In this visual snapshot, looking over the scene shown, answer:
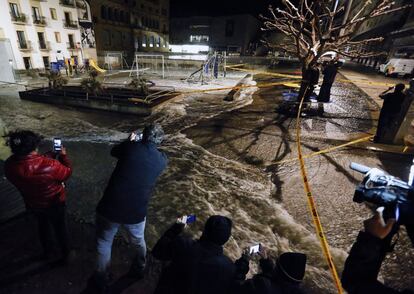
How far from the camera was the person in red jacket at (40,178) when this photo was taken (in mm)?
2461

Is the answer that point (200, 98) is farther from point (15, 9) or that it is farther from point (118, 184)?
point (15, 9)

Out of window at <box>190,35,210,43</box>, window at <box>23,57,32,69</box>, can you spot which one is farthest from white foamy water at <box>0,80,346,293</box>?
window at <box>190,35,210,43</box>

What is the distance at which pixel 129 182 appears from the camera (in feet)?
8.11

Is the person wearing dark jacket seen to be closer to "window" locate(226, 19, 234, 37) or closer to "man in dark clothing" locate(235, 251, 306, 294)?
"man in dark clothing" locate(235, 251, 306, 294)

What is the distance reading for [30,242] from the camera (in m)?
3.39

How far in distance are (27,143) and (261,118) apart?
337 inches

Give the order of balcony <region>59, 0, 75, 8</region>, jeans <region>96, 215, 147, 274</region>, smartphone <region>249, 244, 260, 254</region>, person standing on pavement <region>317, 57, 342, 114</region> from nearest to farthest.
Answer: smartphone <region>249, 244, 260, 254</region>, jeans <region>96, 215, 147, 274</region>, person standing on pavement <region>317, 57, 342, 114</region>, balcony <region>59, 0, 75, 8</region>

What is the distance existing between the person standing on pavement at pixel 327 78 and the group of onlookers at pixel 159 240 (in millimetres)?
9381

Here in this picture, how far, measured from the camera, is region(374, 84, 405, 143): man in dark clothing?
21.6 ft

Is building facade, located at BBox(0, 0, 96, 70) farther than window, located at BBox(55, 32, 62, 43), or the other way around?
window, located at BBox(55, 32, 62, 43)

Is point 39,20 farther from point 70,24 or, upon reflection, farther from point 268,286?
point 268,286

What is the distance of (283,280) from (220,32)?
5338 cm

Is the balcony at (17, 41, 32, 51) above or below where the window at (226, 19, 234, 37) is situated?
below

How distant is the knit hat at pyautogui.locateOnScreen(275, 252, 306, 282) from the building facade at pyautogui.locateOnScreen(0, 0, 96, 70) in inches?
1079
